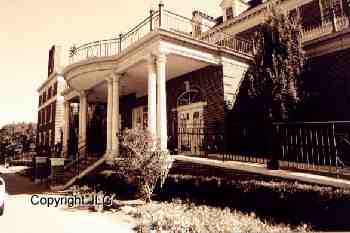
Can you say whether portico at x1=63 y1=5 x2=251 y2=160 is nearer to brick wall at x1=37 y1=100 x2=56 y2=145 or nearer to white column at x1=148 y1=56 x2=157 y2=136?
white column at x1=148 y1=56 x2=157 y2=136

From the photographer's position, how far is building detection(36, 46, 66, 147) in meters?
29.1

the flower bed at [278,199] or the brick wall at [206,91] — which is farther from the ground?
the brick wall at [206,91]

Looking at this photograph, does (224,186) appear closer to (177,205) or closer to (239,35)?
(177,205)

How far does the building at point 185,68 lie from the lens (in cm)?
1152

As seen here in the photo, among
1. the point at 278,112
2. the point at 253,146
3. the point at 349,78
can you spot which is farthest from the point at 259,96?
the point at 349,78

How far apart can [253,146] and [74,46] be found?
1096 centimetres

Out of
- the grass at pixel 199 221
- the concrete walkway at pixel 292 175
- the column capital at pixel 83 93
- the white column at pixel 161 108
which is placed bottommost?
the grass at pixel 199 221

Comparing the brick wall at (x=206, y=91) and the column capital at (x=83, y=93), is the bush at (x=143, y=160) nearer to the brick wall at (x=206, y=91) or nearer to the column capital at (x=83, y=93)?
the brick wall at (x=206, y=91)

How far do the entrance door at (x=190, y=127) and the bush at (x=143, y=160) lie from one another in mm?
4427

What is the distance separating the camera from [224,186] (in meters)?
8.16


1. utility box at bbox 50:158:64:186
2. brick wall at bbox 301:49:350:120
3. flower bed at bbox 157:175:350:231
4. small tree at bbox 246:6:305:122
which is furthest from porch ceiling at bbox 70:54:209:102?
flower bed at bbox 157:175:350:231

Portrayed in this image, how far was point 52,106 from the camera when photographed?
3092 cm

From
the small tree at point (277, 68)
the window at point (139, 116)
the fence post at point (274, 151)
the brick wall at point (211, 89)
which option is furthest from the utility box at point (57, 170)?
the fence post at point (274, 151)

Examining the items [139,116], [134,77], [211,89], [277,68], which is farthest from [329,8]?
[139,116]
